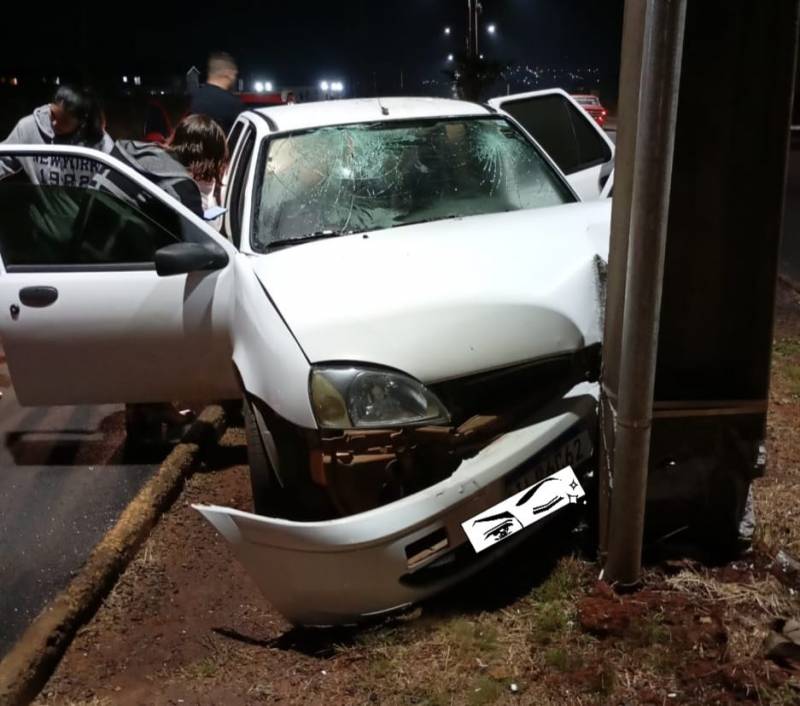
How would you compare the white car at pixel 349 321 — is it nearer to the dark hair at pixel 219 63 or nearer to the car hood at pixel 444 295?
the car hood at pixel 444 295

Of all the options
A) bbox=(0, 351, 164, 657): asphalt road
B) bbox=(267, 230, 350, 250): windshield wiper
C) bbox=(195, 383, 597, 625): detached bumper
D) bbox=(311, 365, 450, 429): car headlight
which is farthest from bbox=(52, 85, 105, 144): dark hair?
bbox=(195, 383, 597, 625): detached bumper

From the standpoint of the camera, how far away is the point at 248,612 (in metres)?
3.32

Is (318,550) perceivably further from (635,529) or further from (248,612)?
(635,529)

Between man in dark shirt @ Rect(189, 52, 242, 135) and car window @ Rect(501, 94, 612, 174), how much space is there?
2.40 meters

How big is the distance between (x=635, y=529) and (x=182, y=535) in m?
2.07

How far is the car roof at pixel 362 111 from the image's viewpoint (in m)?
4.59

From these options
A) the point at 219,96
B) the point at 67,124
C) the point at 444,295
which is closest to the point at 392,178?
the point at 444,295

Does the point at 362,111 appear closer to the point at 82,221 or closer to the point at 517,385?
the point at 82,221

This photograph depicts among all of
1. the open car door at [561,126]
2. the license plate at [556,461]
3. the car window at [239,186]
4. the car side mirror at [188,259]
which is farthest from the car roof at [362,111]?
the license plate at [556,461]

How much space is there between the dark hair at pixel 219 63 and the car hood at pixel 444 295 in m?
4.20

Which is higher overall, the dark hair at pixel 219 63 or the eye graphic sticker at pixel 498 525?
the dark hair at pixel 219 63

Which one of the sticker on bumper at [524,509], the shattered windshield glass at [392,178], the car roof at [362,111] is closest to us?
the sticker on bumper at [524,509]

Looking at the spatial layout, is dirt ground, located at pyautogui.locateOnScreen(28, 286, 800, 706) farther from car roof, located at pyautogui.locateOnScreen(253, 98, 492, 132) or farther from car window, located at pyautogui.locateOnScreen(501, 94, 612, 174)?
car window, located at pyautogui.locateOnScreen(501, 94, 612, 174)

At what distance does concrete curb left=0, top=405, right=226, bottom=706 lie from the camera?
9.43 ft
